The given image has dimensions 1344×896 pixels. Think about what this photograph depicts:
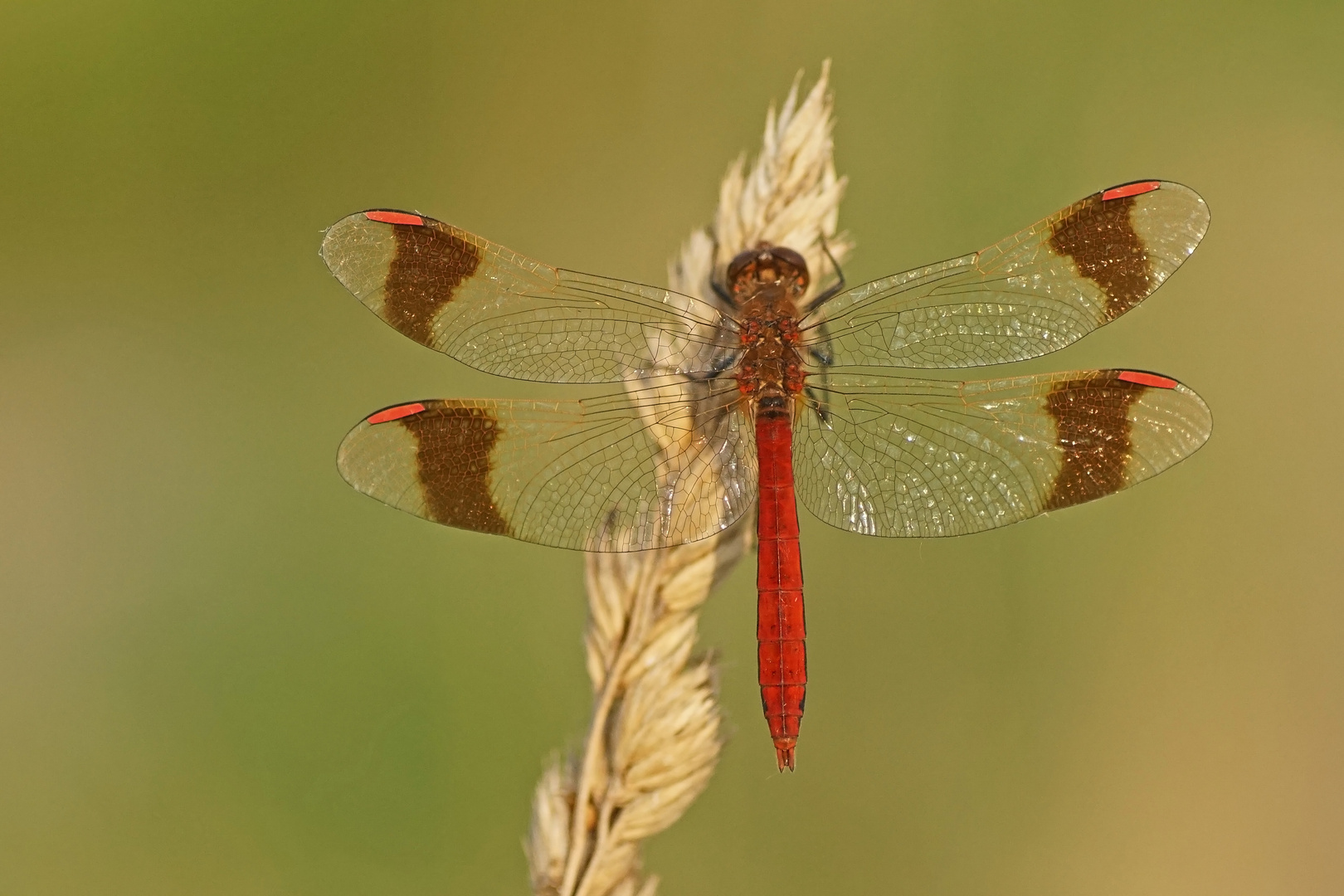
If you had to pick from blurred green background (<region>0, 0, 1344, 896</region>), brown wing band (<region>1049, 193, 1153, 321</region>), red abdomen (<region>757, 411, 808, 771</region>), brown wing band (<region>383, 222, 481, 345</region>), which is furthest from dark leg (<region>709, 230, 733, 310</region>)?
blurred green background (<region>0, 0, 1344, 896</region>)

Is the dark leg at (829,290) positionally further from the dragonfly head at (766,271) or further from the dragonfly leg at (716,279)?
the dragonfly leg at (716,279)

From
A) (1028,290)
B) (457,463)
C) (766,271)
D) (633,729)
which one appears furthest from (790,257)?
(633,729)

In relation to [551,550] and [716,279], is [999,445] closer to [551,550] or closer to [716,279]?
[716,279]

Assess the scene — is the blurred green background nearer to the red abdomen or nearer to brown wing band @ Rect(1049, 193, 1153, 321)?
the red abdomen

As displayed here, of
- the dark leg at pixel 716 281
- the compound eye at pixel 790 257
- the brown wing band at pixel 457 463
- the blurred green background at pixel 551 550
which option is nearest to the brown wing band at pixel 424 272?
the brown wing band at pixel 457 463

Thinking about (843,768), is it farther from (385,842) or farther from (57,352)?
(57,352)

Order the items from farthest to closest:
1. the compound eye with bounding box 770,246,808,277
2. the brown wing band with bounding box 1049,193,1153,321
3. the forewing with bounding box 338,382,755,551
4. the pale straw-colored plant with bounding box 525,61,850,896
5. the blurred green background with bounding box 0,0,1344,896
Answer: the blurred green background with bounding box 0,0,1344,896
the compound eye with bounding box 770,246,808,277
the brown wing band with bounding box 1049,193,1153,321
the forewing with bounding box 338,382,755,551
the pale straw-colored plant with bounding box 525,61,850,896
